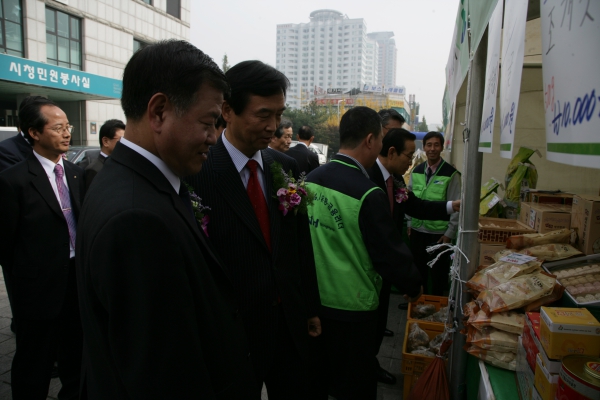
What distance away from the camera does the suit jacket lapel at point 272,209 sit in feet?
6.18

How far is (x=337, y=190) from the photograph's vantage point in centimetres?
243

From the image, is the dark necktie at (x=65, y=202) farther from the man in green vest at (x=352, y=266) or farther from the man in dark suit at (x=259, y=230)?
the man in green vest at (x=352, y=266)

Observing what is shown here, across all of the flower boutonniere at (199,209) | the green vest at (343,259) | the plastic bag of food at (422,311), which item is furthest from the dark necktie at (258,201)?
the plastic bag of food at (422,311)

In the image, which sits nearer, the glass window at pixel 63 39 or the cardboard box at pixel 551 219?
the cardboard box at pixel 551 219

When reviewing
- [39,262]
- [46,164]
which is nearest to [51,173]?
[46,164]

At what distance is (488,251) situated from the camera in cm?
264

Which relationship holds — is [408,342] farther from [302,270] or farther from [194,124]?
[194,124]

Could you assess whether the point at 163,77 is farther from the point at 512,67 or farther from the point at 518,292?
the point at 518,292

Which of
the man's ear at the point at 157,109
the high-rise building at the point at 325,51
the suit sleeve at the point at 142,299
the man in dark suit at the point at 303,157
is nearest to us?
the suit sleeve at the point at 142,299

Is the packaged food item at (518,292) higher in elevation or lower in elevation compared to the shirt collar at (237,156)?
lower

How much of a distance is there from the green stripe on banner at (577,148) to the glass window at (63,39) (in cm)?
2114

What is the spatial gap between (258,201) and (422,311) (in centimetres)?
241

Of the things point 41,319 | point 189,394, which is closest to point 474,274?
point 189,394

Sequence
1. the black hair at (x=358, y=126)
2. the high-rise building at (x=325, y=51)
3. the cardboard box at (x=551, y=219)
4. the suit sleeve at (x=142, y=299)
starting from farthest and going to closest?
1. the high-rise building at (x=325, y=51)
2. the black hair at (x=358, y=126)
3. the cardboard box at (x=551, y=219)
4. the suit sleeve at (x=142, y=299)
